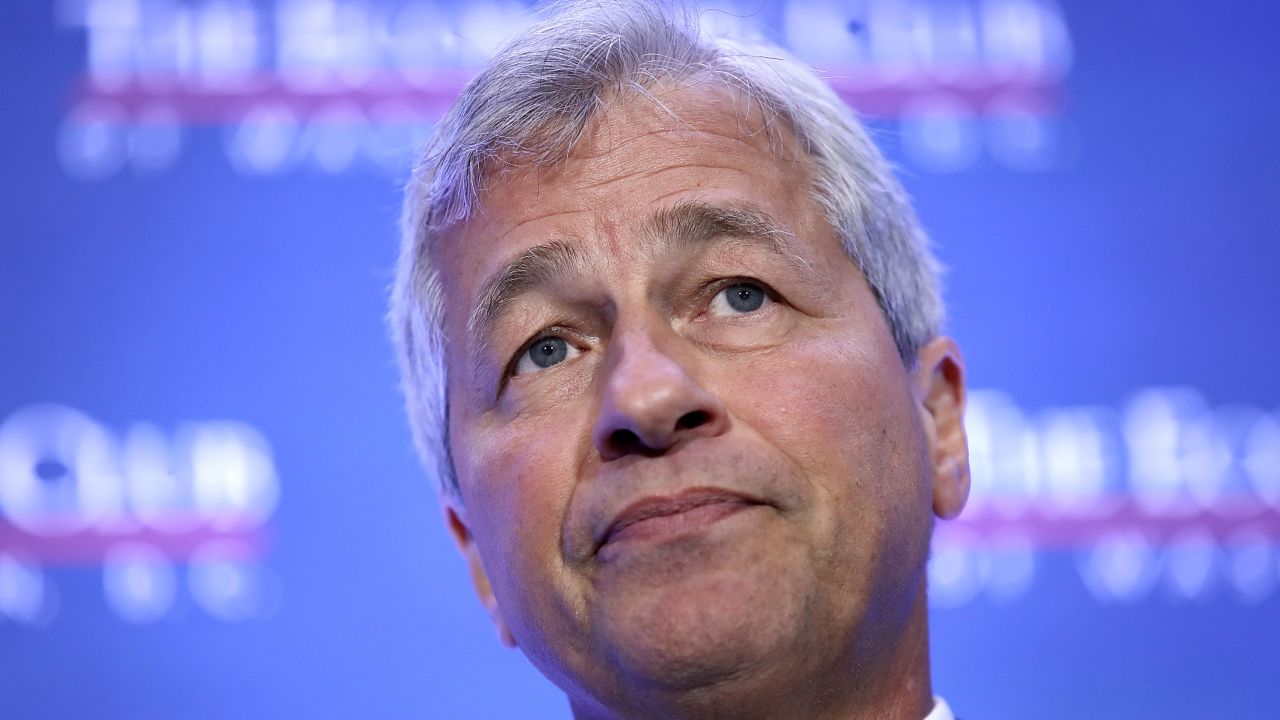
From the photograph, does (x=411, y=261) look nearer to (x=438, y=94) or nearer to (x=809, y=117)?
(x=809, y=117)

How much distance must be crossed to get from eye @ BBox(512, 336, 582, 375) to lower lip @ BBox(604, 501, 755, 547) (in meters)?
0.26

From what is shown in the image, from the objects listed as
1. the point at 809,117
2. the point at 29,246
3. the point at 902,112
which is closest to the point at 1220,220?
the point at 902,112

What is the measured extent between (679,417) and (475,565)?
0.52 metres

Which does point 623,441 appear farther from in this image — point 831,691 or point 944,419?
point 944,419

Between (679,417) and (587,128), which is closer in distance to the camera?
(679,417)

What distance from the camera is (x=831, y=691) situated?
118 centimetres

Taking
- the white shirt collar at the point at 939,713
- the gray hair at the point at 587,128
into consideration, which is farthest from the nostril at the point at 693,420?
the white shirt collar at the point at 939,713

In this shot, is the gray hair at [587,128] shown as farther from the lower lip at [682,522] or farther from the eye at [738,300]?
the lower lip at [682,522]

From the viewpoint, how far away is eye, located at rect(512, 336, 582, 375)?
127 centimetres

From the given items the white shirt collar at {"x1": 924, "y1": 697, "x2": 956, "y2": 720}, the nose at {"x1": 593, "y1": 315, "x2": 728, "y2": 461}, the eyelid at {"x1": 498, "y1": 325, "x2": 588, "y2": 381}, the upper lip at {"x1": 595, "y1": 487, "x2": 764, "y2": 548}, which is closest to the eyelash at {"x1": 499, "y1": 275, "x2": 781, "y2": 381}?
the eyelid at {"x1": 498, "y1": 325, "x2": 588, "y2": 381}

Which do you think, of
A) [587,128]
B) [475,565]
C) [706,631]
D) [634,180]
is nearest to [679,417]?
[706,631]

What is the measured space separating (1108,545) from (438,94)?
5.20 feet

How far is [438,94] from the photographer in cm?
233

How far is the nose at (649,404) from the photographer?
3.52ft
